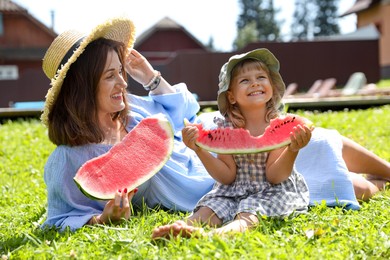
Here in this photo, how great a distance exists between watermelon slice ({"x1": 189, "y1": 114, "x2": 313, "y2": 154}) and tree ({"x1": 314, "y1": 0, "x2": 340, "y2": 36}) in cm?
8285

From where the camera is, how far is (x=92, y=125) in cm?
404

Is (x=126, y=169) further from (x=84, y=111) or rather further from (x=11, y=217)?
(x=11, y=217)

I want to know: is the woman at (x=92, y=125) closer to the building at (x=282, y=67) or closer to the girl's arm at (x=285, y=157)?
the girl's arm at (x=285, y=157)

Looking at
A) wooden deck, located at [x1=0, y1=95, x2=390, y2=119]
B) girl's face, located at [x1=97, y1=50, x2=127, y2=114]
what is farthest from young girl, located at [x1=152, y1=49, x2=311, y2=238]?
wooden deck, located at [x1=0, y1=95, x2=390, y2=119]

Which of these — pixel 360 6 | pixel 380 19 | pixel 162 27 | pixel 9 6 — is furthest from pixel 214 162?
pixel 162 27

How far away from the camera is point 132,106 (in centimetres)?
Result: 463

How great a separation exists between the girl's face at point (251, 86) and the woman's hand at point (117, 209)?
3.09ft

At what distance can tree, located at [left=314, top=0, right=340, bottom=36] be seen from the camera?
276 ft

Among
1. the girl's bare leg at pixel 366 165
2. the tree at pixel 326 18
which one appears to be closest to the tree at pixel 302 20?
the tree at pixel 326 18

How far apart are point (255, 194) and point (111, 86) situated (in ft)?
3.87

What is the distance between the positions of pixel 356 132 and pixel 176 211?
12.9 feet

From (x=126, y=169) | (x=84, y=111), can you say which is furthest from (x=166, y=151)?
(x=84, y=111)

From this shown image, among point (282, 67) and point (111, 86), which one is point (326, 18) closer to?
point (282, 67)

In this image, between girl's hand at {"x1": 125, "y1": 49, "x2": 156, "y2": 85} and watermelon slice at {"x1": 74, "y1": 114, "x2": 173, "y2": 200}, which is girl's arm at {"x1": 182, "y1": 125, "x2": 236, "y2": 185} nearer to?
watermelon slice at {"x1": 74, "y1": 114, "x2": 173, "y2": 200}
